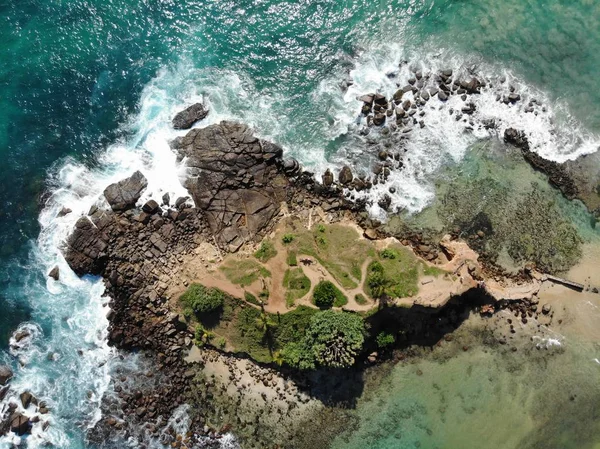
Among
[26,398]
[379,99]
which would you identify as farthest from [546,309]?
[26,398]

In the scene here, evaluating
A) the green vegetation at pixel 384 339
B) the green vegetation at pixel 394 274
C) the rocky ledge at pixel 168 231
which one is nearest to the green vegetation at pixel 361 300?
the green vegetation at pixel 394 274

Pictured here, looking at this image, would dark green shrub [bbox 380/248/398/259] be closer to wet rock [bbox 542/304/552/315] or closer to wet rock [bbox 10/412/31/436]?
wet rock [bbox 542/304/552/315]

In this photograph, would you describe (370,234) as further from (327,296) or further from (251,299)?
(251,299)

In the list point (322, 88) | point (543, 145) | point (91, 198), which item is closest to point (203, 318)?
point (91, 198)

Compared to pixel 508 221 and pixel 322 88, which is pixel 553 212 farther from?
pixel 322 88

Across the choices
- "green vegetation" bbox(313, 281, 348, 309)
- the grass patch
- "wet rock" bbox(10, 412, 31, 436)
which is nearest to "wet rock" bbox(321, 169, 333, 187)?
"green vegetation" bbox(313, 281, 348, 309)

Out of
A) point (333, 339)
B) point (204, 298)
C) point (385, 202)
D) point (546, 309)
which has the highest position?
point (385, 202)

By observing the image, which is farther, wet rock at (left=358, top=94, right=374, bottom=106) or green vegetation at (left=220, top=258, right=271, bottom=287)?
wet rock at (left=358, top=94, right=374, bottom=106)
